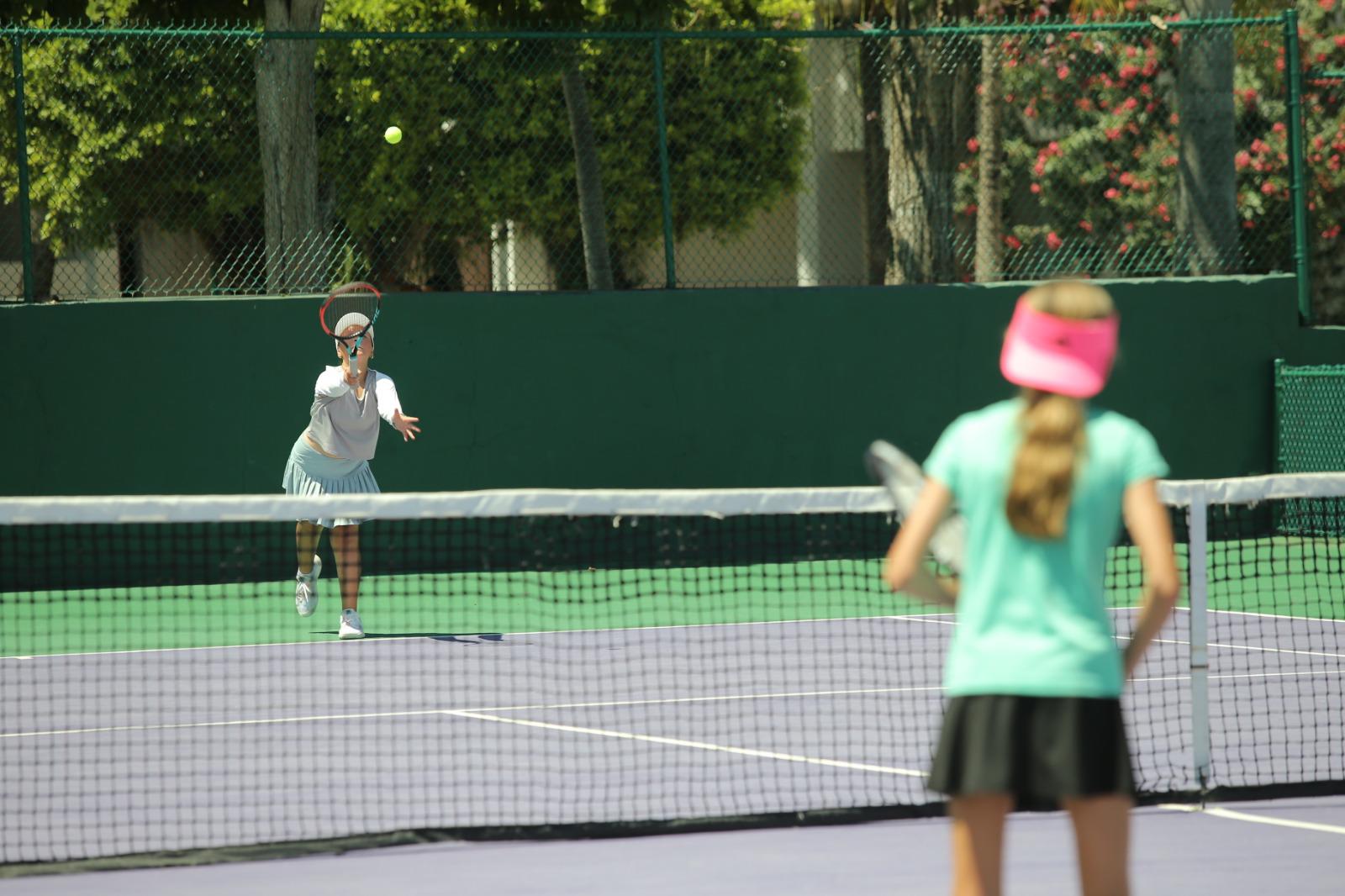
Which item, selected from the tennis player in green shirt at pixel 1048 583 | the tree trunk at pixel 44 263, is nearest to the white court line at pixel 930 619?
the tree trunk at pixel 44 263

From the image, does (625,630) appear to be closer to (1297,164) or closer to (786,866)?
(786,866)

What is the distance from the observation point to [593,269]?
46.1 feet

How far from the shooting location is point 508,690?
7996mm

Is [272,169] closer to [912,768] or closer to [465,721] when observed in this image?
[465,721]

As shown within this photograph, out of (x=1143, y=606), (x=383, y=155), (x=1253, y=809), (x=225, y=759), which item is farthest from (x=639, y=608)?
(x=383, y=155)

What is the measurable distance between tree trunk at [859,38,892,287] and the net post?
315 inches

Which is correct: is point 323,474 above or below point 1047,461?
below

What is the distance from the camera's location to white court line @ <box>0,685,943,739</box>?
7.13 meters

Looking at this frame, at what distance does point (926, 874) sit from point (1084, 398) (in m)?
2.07

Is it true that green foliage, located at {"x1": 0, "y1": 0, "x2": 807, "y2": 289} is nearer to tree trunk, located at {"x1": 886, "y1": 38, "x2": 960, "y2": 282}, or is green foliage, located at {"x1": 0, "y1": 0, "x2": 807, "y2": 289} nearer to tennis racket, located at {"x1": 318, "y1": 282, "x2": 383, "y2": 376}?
tennis racket, located at {"x1": 318, "y1": 282, "x2": 383, "y2": 376}

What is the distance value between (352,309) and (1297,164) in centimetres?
646

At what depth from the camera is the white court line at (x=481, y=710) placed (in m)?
7.13

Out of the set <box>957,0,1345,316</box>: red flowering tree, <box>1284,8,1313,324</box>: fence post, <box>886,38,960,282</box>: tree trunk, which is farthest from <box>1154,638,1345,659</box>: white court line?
<box>957,0,1345,316</box>: red flowering tree

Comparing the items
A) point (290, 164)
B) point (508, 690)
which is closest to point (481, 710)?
point (508, 690)
